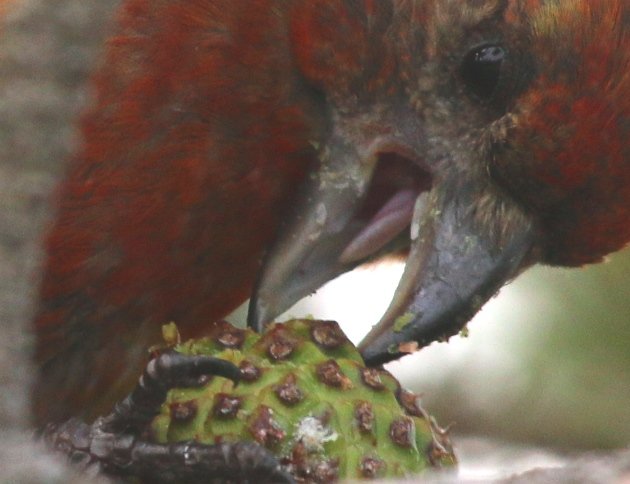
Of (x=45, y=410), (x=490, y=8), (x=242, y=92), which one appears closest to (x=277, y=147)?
(x=242, y=92)

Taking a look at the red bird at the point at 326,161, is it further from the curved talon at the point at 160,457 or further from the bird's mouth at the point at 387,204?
the curved talon at the point at 160,457

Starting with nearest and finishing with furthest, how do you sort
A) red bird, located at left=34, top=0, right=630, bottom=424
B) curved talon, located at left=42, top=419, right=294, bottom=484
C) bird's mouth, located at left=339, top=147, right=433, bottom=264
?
curved talon, located at left=42, top=419, right=294, bottom=484 → red bird, located at left=34, top=0, right=630, bottom=424 → bird's mouth, located at left=339, top=147, right=433, bottom=264

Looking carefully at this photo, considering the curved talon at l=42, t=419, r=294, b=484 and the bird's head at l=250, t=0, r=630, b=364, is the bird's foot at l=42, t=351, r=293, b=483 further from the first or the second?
the bird's head at l=250, t=0, r=630, b=364

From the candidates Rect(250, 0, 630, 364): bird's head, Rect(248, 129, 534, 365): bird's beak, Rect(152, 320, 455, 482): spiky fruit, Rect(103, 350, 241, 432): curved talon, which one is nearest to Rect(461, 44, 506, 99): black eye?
Rect(250, 0, 630, 364): bird's head

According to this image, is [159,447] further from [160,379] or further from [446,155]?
[446,155]

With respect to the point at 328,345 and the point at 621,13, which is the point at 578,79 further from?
the point at 328,345

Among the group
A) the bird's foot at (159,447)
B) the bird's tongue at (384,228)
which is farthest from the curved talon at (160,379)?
the bird's tongue at (384,228)
